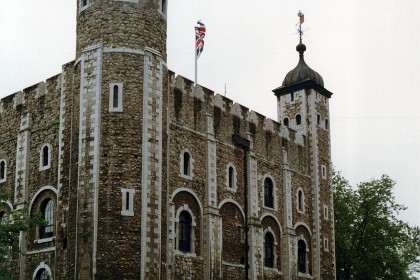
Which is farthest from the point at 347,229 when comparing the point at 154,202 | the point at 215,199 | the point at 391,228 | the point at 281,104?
the point at 154,202

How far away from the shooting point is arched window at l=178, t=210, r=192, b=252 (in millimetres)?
38094

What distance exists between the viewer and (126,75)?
3478 centimetres

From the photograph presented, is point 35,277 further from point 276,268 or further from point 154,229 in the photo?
point 276,268

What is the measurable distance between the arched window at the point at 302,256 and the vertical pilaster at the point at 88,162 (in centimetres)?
1690

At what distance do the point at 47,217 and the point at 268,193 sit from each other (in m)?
12.7

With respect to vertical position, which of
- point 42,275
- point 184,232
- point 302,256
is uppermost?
point 302,256

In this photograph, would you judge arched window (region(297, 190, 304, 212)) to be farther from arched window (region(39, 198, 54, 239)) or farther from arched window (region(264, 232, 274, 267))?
arched window (region(39, 198, 54, 239))

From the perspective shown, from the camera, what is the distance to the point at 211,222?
39.4m

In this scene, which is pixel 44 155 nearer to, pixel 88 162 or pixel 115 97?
pixel 88 162

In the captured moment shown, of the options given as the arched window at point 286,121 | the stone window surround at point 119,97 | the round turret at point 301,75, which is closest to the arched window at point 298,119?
the arched window at point 286,121

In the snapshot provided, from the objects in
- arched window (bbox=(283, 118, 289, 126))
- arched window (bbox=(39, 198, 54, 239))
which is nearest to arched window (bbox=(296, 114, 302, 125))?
arched window (bbox=(283, 118, 289, 126))

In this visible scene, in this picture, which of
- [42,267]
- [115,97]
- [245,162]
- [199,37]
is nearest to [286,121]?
[245,162]

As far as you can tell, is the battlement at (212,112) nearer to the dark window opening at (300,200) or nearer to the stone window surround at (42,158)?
the dark window opening at (300,200)

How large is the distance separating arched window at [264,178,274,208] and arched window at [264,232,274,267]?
1.60 m
